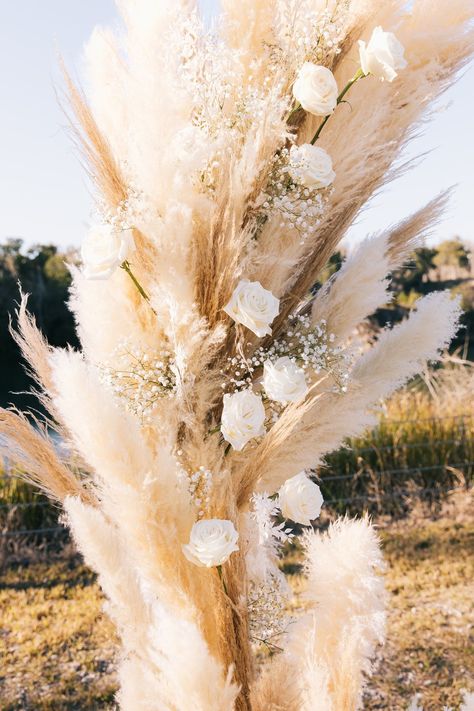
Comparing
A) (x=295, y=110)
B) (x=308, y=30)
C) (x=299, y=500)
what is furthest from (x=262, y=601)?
(x=308, y=30)

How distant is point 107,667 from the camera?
12.0ft

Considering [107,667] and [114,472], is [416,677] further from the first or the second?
[114,472]

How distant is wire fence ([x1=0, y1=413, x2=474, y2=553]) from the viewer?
5.45m

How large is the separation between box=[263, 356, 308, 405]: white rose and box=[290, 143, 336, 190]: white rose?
29 cm

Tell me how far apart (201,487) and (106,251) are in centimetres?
40

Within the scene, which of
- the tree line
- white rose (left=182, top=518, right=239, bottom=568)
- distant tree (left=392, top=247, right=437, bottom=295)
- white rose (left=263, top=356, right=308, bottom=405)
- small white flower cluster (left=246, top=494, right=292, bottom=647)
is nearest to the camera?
white rose (left=182, top=518, right=239, bottom=568)

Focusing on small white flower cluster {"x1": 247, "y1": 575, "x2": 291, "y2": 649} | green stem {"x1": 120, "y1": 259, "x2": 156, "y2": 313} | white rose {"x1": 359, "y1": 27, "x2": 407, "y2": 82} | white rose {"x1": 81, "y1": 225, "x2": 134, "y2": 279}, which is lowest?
small white flower cluster {"x1": 247, "y1": 575, "x2": 291, "y2": 649}

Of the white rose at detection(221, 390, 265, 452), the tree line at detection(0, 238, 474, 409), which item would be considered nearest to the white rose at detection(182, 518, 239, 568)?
the white rose at detection(221, 390, 265, 452)

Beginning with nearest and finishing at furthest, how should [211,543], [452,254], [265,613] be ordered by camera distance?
[211,543] < [265,613] < [452,254]

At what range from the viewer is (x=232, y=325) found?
1131mm

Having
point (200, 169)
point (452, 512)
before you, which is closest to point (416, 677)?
point (452, 512)

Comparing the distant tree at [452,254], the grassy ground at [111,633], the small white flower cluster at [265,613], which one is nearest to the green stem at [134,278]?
the small white flower cluster at [265,613]

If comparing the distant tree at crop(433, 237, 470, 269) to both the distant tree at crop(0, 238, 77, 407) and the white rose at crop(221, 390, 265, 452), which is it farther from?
the white rose at crop(221, 390, 265, 452)

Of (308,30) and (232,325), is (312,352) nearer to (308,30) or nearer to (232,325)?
(232,325)
